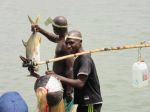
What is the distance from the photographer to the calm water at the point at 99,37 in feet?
31.9

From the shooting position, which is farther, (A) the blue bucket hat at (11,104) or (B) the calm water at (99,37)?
(B) the calm water at (99,37)

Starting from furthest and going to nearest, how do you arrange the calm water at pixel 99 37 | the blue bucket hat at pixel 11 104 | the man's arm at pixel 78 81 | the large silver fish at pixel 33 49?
the calm water at pixel 99 37 < the large silver fish at pixel 33 49 < the man's arm at pixel 78 81 < the blue bucket hat at pixel 11 104

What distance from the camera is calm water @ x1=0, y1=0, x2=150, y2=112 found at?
9719 millimetres

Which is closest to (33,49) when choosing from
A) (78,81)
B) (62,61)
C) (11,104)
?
(62,61)

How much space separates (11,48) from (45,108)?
913 cm

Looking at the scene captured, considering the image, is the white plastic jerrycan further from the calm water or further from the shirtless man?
the calm water

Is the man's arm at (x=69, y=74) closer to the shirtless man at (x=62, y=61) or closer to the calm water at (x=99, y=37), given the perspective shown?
the shirtless man at (x=62, y=61)

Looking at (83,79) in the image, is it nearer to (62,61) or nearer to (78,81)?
(78,81)

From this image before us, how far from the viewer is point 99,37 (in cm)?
1396

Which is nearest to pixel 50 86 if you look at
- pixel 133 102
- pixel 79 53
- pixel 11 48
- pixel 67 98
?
pixel 79 53

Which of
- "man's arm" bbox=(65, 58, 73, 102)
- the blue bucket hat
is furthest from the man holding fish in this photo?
the blue bucket hat

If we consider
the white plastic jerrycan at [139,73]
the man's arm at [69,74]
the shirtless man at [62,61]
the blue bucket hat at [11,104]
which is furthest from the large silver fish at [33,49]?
the blue bucket hat at [11,104]

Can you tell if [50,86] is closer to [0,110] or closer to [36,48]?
[0,110]

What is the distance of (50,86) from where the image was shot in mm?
4148
